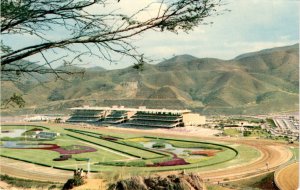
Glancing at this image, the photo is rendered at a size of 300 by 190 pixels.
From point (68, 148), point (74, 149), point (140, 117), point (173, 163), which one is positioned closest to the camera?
point (173, 163)

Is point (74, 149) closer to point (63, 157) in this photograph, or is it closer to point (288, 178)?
point (63, 157)

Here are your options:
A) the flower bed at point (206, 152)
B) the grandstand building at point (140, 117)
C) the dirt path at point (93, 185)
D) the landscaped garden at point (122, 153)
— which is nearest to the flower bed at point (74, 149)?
the landscaped garden at point (122, 153)

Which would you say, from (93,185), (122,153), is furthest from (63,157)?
(93,185)

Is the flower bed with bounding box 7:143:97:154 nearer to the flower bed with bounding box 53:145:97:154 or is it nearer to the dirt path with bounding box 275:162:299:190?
the flower bed with bounding box 53:145:97:154

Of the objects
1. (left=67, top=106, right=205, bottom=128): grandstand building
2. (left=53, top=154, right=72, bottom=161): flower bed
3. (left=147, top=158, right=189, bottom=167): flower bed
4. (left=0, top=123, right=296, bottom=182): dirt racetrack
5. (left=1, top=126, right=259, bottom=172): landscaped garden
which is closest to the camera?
(left=0, top=123, right=296, bottom=182): dirt racetrack

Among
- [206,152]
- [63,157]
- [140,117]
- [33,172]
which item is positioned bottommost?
[33,172]

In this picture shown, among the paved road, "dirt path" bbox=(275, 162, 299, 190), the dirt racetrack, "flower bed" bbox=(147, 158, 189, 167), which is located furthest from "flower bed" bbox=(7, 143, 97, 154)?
"dirt path" bbox=(275, 162, 299, 190)
